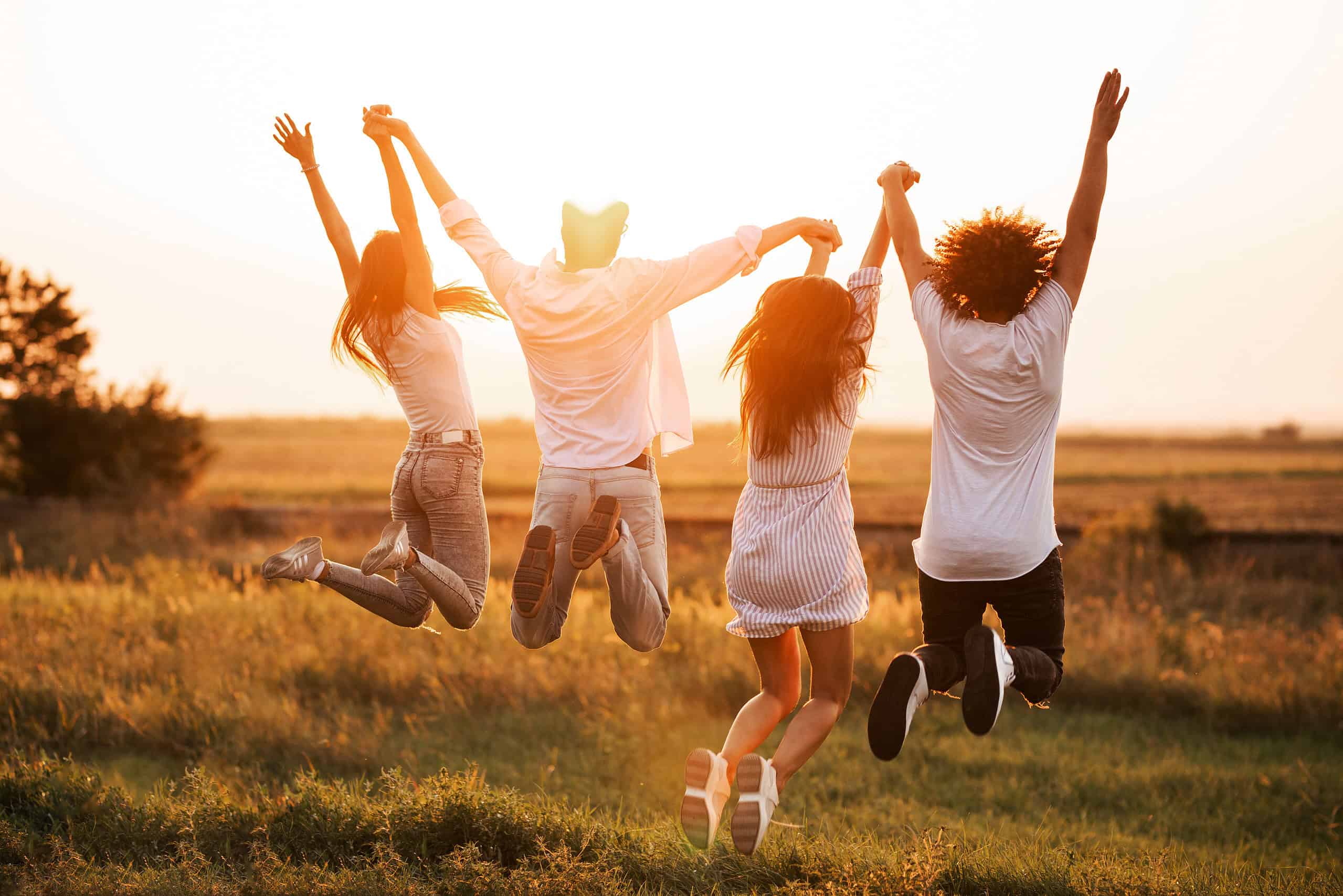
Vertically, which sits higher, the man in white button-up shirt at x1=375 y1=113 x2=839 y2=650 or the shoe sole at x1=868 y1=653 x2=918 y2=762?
the man in white button-up shirt at x1=375 y1=113 x2=839 y2=650

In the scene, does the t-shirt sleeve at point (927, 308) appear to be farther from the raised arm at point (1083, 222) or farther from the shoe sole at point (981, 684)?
the shoe sole at point (981, 684)

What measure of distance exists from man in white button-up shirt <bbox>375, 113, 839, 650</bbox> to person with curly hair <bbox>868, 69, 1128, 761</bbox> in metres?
0.94

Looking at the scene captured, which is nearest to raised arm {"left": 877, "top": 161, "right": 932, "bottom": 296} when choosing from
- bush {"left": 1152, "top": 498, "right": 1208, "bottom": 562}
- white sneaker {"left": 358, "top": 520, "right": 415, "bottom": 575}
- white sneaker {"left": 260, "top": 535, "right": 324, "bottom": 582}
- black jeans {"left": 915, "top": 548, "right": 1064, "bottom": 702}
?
black jeans {"left": 915, "top": 548, "right": 1064, "bottom": 702}

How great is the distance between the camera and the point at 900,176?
6754mm

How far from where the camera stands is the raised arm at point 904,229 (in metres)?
6.69

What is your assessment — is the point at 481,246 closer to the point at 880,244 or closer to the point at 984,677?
the point at 880,244

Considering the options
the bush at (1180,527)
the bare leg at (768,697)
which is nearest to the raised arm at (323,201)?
the bare leg at (768,697)

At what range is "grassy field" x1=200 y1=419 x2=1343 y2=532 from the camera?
4962 centimetres

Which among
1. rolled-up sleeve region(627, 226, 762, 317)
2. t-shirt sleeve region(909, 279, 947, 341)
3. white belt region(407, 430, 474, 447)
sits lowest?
white belt region(407, 430, 474, 447)

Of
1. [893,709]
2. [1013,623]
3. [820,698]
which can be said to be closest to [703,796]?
[820,698]

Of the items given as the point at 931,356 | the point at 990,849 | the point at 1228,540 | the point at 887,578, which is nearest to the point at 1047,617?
the point at 931,356

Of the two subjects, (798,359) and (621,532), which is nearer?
(798,359)

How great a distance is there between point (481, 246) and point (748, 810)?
3843 millimetres

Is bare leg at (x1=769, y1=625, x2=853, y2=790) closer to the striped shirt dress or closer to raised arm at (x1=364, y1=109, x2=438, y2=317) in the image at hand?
the striped shirt dress
